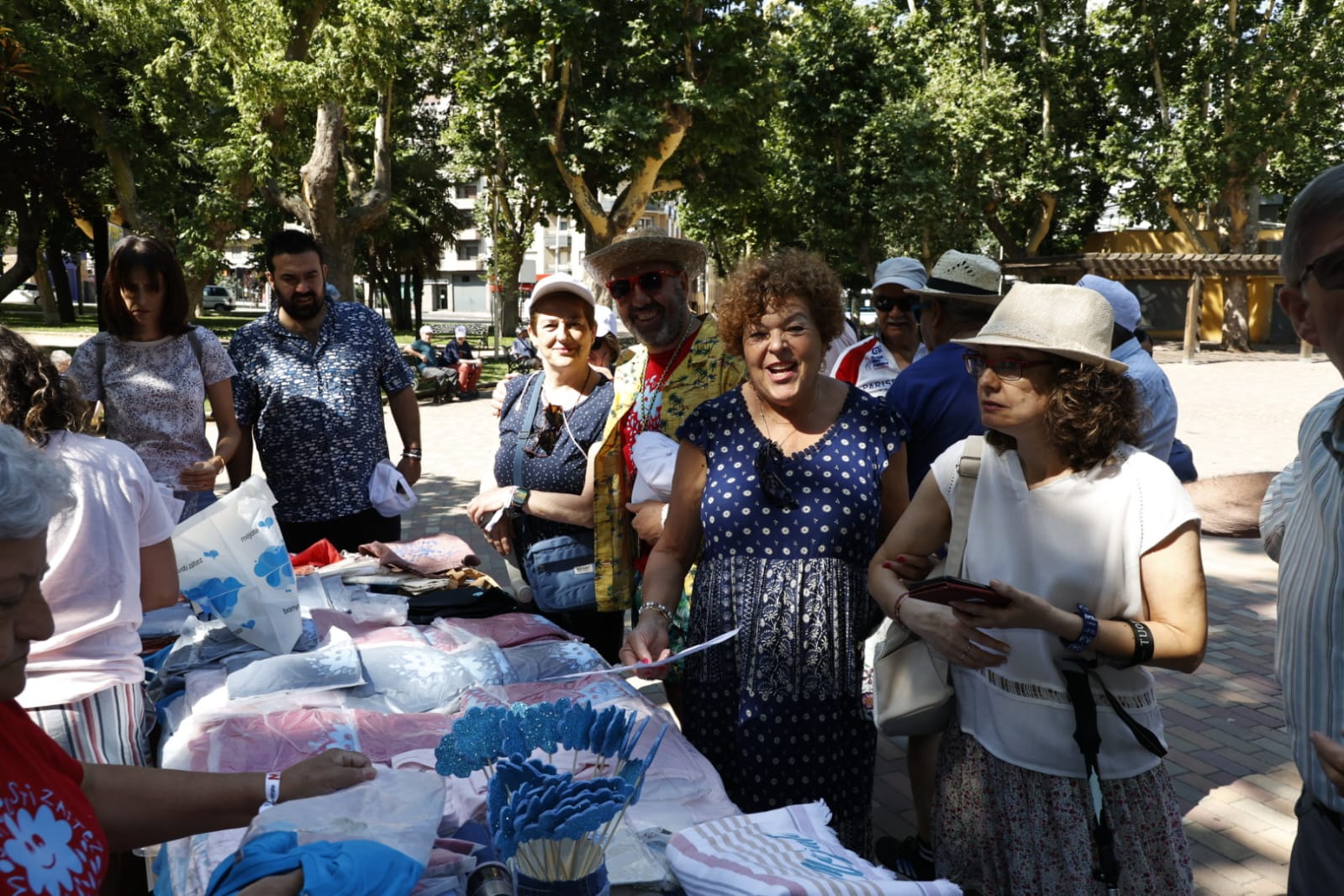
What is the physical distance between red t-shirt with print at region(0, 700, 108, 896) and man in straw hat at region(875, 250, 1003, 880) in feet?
7.08

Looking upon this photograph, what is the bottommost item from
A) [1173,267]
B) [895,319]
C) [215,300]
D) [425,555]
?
[425,555]

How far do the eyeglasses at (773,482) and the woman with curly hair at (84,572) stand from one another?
154 cm

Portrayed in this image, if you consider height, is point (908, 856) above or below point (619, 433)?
below

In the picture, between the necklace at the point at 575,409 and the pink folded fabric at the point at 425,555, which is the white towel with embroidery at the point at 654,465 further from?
the pink folded fabric at the point at 425,555

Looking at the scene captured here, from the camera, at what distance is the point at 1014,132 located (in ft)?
96.2

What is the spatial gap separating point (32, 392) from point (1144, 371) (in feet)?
12.1

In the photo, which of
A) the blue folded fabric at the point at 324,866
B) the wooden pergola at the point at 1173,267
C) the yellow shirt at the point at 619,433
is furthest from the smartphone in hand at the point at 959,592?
the wooden pergola at the point at 1173,267

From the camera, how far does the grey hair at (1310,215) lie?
153 cm

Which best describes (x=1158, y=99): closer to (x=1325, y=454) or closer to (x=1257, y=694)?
(x=1257, y=694)

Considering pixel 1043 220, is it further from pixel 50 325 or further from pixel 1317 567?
pixel 50 325

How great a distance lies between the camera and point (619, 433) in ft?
11.1

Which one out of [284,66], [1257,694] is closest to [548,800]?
[1257,694]

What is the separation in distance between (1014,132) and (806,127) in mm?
6180

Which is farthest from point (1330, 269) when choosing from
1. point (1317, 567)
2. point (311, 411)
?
point (311, 411)
